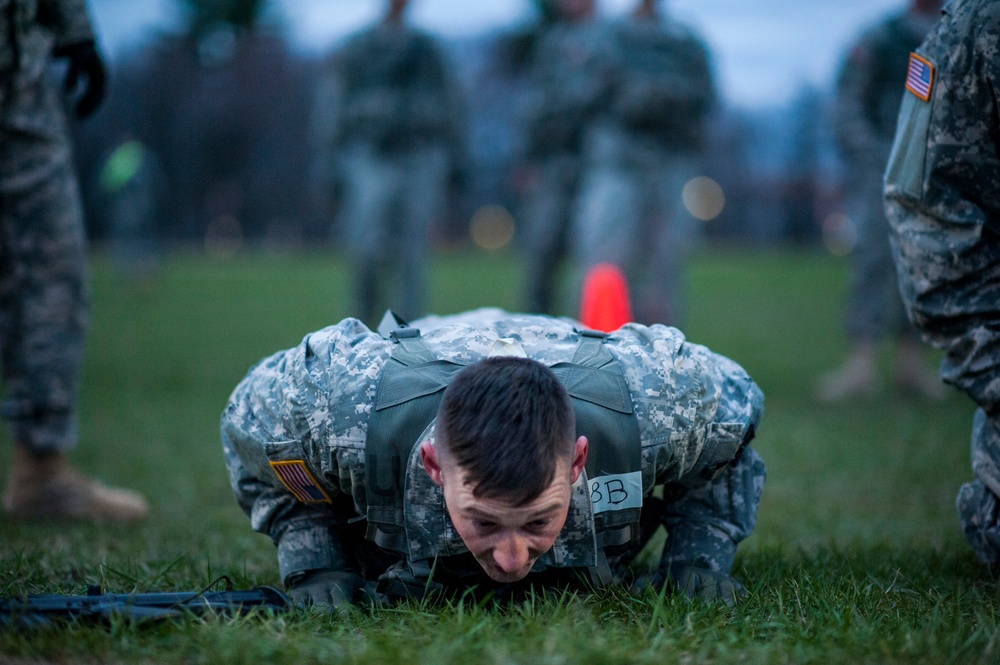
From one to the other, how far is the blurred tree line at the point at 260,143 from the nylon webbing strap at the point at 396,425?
127ft

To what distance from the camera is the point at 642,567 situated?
2.71m

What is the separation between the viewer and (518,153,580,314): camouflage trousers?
7488mm

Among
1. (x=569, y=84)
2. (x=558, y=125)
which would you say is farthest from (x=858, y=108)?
(x=558, y=125)

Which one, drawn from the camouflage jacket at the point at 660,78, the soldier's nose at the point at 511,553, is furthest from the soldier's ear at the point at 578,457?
the camouflage jacket at the point at 660,78

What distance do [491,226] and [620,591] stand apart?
4925cm

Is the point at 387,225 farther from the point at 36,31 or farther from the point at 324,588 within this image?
the point at 324,588

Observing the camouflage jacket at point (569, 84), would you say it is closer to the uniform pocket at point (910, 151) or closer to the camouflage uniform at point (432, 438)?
the uniform pocket at point (910, 151)

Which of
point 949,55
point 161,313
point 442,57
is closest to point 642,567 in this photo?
point 949,55

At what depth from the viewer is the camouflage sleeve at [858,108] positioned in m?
6.41

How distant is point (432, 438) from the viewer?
2.05 meters

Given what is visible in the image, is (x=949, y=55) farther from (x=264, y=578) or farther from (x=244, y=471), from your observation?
(x=264, y=578)

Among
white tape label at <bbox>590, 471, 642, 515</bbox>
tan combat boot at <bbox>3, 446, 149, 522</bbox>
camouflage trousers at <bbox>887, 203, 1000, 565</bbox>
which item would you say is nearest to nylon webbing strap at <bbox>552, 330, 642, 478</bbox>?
white tape label at <bbox>590, 471, 642, 515</bbox>

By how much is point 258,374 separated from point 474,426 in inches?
→ 31.9

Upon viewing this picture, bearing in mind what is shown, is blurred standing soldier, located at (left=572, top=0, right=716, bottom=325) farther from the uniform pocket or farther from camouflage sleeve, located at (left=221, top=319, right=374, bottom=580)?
camouflage sleeve, located at (left=221, top=319, right=374, bottom=580)
